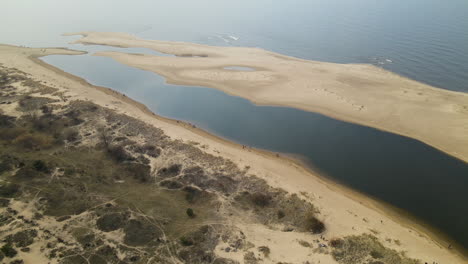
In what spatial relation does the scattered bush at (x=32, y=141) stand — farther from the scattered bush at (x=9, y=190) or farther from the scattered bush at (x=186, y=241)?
the scattered bush at (x=186, y=241)

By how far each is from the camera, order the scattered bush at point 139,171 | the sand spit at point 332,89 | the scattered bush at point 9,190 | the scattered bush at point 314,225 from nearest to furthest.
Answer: the scattered bush at point 314,225, the scattered bush at point 9,190, the scattered bush at point 139,171, the sand spit at point 332,89

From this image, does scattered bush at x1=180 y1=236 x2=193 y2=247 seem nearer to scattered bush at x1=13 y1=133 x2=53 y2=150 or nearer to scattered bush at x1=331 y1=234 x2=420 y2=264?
scattered bush at x1=331 y1=234 x2=420 y2=264

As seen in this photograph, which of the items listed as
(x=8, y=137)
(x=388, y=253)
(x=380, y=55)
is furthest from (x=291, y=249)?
(x=380, y=55)

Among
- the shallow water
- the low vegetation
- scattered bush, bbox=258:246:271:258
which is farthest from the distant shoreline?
scattered bush, bbox=258:246:271:258

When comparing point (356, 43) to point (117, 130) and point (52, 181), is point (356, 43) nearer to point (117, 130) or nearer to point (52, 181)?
point (117, 130)

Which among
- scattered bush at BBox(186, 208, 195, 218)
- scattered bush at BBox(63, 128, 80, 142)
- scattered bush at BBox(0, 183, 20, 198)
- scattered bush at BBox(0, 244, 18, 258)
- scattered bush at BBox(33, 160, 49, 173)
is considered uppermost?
scattered bush at BBox(63, 128, 80, 142)

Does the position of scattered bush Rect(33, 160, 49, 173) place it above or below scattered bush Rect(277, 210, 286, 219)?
above

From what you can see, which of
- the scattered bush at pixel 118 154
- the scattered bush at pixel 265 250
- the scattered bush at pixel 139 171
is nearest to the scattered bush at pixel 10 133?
the scattered bush at pixel 118 154
